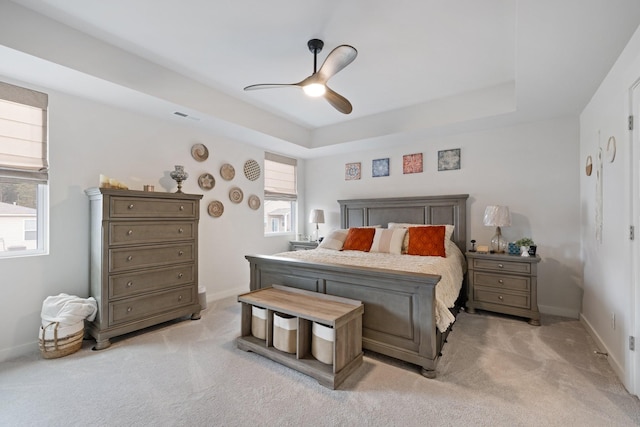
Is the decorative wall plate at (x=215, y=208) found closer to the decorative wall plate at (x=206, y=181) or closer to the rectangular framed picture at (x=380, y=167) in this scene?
the decorative wall plate at (x=206, y=181)

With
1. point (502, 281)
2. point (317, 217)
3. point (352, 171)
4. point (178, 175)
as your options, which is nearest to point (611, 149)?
point (502, 281)

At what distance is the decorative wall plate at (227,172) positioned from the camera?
4.18 metres

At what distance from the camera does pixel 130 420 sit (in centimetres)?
169

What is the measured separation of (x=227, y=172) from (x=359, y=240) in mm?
2173

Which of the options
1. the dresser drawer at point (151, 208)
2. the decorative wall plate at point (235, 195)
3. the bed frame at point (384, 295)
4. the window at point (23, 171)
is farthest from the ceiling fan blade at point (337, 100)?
the window at point (23, 171)

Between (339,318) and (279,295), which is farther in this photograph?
(279,295)

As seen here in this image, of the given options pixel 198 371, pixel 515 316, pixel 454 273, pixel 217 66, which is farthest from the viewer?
pixel 515 316

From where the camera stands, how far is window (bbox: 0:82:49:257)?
8.10 ft

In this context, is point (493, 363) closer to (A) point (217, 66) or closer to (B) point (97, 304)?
(B) point (97, 304)

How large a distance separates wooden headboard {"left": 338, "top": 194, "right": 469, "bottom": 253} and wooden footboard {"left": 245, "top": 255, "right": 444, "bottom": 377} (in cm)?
203

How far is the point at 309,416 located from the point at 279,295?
1.04 m

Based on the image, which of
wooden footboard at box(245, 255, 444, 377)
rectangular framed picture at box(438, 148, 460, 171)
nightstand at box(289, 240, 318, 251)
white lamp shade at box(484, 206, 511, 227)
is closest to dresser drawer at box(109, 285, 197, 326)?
wooden footboard at box(245, 255, 444, 377)

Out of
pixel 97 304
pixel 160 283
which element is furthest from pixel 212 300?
pixel 97 304

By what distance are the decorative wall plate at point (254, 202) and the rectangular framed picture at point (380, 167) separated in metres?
1.98
